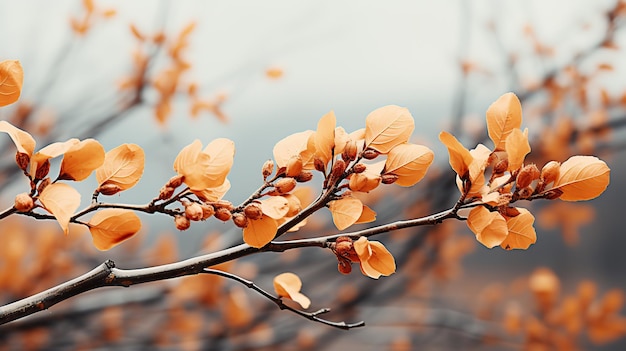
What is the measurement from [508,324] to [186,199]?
733 millimetres

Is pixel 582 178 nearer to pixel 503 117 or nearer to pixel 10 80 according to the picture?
pixel 503 117

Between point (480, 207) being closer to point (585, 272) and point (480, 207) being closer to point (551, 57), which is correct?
point (551, 57)

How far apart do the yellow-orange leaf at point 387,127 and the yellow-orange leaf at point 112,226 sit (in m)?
0.08

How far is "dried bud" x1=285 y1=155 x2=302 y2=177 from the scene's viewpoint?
0.18 meters

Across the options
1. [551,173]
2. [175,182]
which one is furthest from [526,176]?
[175,182]

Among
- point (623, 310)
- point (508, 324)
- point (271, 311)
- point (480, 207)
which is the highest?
point (480, 207)

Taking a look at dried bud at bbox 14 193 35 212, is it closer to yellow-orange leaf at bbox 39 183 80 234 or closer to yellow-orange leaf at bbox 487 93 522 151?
yellow-orange leaf at bbox 39 183 80 234

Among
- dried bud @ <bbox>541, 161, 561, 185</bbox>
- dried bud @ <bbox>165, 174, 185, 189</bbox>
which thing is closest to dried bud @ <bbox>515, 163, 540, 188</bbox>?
dried bud @ <bbox>541, 161, 561, 185</bbox>

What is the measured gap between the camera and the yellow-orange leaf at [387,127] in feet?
0.60

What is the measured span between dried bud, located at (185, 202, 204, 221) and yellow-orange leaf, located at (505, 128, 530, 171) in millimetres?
96

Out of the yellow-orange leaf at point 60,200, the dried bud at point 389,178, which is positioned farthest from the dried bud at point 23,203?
the dried bud at point 389,178

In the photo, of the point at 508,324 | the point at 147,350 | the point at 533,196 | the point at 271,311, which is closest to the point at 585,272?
the point at 508,324

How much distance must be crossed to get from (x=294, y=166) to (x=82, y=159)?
63 millimetres

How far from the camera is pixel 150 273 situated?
17 centimetres
